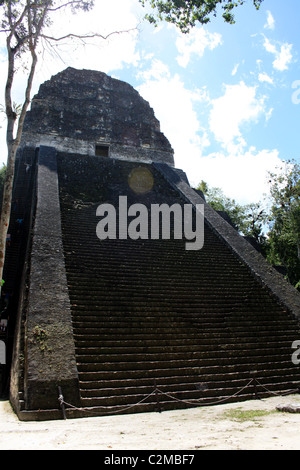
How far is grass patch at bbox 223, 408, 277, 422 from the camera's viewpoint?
412 centimetres

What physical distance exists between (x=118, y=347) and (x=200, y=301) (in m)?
2.45

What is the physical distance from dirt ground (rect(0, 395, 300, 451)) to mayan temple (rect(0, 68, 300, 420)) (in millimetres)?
428

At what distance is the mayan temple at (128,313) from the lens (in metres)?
5.07

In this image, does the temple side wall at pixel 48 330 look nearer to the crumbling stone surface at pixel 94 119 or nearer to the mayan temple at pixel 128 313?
the mayan temple at pixel 128 313

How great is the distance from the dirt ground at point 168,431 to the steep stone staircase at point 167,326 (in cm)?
58

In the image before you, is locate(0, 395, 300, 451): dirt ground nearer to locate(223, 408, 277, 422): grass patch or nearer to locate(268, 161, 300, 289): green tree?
locate(223, 408, 277, 422): grass patch

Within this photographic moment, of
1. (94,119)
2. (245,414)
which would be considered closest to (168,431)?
(245,414)

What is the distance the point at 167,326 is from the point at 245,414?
242 centimetres

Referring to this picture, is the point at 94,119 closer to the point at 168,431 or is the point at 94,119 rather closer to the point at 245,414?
the point at 245,414

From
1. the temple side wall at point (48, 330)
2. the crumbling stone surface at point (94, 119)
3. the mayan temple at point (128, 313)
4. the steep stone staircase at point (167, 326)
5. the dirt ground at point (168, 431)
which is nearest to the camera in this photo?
the dirt ground at point (168, 431)

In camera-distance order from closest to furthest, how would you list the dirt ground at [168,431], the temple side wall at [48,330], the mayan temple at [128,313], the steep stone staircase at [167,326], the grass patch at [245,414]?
the dirt ground at [168,431]
the grass patch at [245,414]
the temple side wall at [48,330]
the mayan temple at [128,313]
the steep stone staircase at [167,326]

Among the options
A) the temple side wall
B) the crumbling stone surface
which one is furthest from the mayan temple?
the crumbling stone surface

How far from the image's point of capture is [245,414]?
4379 mm

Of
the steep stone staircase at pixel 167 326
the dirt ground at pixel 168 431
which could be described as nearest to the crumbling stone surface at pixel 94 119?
the steep stone staircase at pixel 167 326
